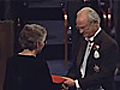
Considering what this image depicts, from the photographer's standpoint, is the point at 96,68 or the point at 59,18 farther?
the point at 59,18

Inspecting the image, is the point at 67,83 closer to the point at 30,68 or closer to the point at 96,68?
the point at 96,68

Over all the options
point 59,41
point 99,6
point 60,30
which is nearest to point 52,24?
point 60,30

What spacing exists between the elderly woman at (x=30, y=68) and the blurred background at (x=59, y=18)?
8.28ft

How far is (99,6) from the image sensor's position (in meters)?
6.04

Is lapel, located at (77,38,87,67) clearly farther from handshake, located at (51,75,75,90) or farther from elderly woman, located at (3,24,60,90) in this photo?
elderly woman, located at (3,24,60,90)

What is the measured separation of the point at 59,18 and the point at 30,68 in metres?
4.31

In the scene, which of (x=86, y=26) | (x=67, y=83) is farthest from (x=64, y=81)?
(x=86, y=26)

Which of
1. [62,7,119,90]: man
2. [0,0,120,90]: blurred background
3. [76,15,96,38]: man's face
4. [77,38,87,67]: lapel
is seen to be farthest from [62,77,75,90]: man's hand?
[0,0,120,90]: blurred background

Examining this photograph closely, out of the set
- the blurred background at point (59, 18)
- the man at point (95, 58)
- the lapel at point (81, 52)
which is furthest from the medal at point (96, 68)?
the blurred background at point (59, 18)

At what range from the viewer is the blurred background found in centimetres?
585

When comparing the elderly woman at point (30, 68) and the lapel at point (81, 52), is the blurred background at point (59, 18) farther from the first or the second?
the elderly woman at point (30, 68)

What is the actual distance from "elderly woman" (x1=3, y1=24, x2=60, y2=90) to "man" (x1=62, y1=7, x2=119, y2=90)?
15.0 inches

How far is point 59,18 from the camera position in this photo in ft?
23.0

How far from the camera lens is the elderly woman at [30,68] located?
2779 millimetres
